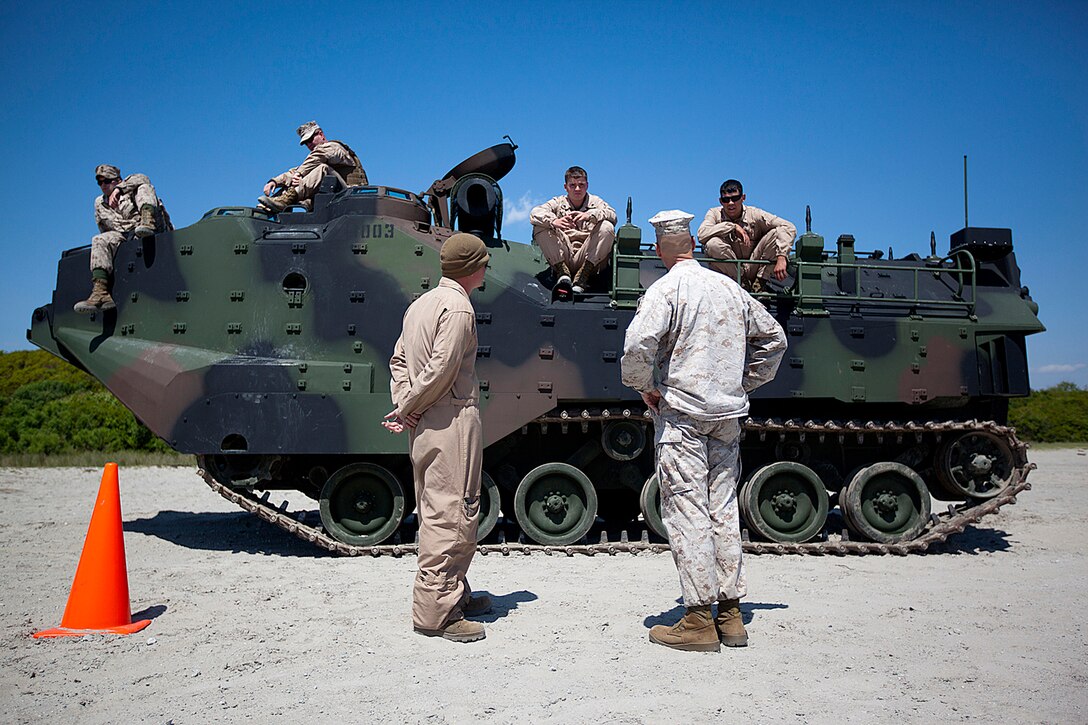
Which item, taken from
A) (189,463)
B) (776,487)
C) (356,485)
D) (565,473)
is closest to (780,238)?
(776,487)

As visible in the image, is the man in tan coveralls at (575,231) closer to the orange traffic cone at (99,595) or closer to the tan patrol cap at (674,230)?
the tan patrol cap at (674,230)

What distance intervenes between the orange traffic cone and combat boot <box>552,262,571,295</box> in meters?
4.43

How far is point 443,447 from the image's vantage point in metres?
4.93

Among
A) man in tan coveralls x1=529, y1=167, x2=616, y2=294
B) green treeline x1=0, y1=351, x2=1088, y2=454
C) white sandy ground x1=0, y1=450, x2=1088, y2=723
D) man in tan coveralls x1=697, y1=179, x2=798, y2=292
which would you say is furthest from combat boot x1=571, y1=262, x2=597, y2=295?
green treeline x1=0, y1=351, x2=1088, y2=454

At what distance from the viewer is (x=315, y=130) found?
9.51 meters

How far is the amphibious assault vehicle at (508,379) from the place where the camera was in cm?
807

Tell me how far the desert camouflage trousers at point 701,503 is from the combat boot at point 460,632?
47.0 inches

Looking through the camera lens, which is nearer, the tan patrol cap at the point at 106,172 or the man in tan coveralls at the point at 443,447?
the man in tan coveralls at the point at 443,447

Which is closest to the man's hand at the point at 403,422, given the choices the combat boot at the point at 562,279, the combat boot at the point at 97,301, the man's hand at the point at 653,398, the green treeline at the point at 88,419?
the man's hand at the point at 653,398

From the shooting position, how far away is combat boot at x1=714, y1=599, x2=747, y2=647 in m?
4.79

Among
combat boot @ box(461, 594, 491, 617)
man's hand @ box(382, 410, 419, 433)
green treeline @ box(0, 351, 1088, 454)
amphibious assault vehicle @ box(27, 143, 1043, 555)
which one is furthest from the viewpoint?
green treeline @ box(0, 351, 1088, 454)

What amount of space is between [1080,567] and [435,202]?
23.8ft

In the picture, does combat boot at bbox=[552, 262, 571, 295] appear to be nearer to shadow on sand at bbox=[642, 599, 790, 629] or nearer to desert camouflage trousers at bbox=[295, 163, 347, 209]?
desert camouflage trousers at bbox=[295, 163, 347, 209]

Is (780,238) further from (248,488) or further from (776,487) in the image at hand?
(248,488)
